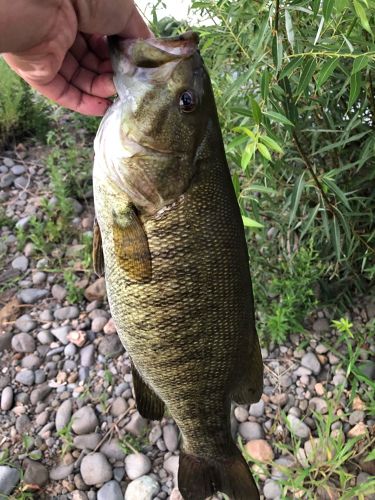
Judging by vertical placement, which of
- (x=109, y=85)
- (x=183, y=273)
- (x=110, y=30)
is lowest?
(x=183, y=273)

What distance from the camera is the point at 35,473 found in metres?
2.56

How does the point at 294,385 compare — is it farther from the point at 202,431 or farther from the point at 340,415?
the point at 202,431

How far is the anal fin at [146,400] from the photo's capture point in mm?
1722

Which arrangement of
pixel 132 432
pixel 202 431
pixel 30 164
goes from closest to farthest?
pixel 202 431 < pixel 132 432 < pixel 30 164

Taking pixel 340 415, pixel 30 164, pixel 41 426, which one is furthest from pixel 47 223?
pixel 340 415

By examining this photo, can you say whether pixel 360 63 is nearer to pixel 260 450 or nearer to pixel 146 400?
pixel 146 400

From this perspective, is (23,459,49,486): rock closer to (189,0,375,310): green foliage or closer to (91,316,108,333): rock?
(91,316,108,333): rock

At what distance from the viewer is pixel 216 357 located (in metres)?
1.55

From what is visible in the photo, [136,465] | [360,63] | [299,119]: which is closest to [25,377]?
[136,465]

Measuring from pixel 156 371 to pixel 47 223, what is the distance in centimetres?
230

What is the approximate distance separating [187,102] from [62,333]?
210 cm

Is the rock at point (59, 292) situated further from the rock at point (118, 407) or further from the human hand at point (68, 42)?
the human hand at point (68, 42)

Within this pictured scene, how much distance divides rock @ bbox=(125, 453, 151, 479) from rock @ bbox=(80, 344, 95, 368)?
609 mm

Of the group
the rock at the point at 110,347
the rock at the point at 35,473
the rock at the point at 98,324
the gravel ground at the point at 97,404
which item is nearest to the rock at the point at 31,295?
the gravel ground at the point at 97,404
